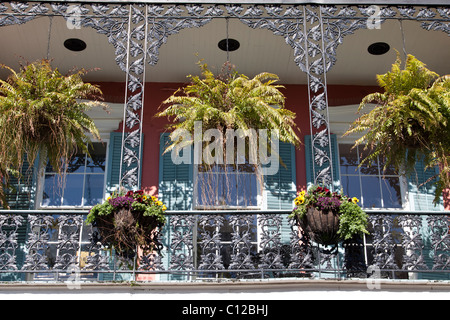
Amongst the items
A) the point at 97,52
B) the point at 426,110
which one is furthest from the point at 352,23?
the point at 97,52

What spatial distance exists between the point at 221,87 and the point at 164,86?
2.08 m

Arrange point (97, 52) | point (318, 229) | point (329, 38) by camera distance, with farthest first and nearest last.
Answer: point (97, 52) < point (329, 38) < point (318, 229)

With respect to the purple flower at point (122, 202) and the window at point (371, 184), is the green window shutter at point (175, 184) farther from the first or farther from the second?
the window at point (371, 184)

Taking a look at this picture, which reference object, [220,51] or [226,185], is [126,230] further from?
[220,51]

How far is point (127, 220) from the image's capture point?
18.4ft

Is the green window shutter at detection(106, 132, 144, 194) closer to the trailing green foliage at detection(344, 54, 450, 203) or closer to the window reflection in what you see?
the window reflection

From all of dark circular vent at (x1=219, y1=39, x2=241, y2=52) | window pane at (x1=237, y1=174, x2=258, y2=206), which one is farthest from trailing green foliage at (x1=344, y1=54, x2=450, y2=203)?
dark circular vent at (x1=219, y1=39, x2=241, y2=52)

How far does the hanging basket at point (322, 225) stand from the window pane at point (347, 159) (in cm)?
239

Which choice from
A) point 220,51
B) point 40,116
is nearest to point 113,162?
point 40,116

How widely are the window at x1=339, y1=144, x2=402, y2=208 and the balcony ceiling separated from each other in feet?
3.93

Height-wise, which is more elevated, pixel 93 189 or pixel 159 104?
pixel 159 104

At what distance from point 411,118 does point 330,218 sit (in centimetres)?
144
